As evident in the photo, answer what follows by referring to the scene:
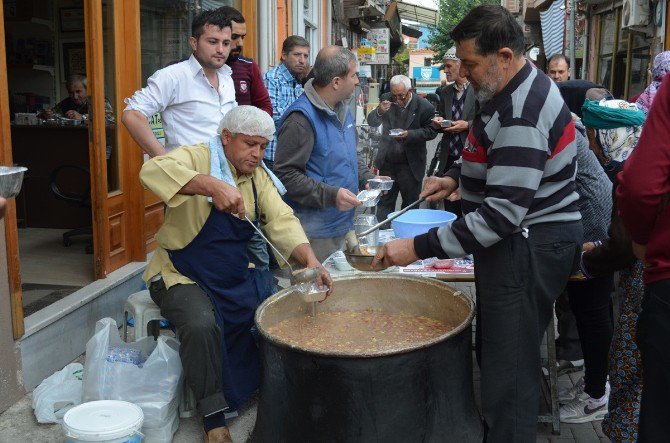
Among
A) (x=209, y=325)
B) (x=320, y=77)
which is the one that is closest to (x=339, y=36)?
(x=320, y=77)

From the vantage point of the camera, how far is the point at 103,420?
302cm

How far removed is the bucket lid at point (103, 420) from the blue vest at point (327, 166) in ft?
5.14

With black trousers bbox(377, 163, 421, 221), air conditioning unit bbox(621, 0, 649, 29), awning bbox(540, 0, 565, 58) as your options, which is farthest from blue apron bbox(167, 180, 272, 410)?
awning bbox(540, 0, 565, 58)

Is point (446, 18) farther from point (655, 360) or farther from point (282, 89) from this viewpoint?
point (655, 360)

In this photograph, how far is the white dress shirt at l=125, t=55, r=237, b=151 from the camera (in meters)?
4.21

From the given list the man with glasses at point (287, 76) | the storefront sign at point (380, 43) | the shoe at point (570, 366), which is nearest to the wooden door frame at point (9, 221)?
the man with glasses at point (287, 76)

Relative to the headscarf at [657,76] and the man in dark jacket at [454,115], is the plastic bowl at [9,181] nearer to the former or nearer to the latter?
the headscarf at [657,76]

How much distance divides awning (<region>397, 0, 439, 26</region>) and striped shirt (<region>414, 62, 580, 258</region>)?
87.1ft

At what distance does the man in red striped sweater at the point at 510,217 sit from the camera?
250 centimetres

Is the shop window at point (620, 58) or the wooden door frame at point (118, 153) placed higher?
the shop window at point (620, 58)

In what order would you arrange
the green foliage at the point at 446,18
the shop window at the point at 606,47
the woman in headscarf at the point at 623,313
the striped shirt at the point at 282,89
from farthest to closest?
the green foliage at the point at 446,18
the shop window at the point at 606,47
the striped shirt at the point at 282,89
the woman in headscarf at the point at 623,313

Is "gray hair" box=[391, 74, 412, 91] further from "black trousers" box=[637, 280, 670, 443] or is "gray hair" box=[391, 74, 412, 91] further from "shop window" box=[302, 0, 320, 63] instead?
"black trousers" box=[637, 280, 670, 443]

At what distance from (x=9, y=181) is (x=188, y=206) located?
1.27 meters

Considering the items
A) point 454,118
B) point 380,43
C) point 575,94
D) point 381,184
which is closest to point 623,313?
point 381,184
